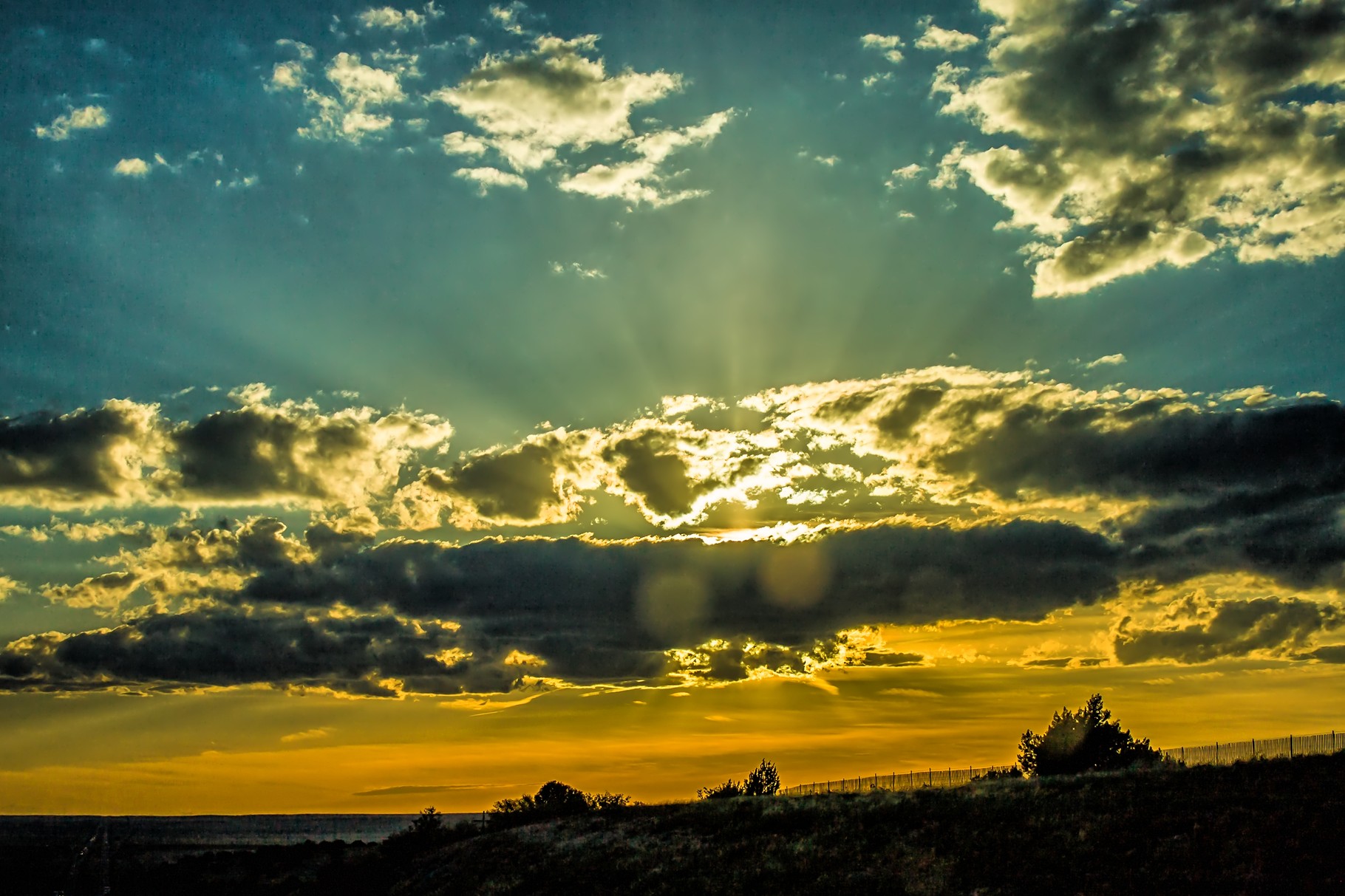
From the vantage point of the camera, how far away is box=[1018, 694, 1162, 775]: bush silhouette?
282 ft

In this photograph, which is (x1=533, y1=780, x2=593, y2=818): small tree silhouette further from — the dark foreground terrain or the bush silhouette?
the bush silhouette

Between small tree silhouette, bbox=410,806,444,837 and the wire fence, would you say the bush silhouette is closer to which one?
the wire fence

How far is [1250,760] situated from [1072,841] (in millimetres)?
15762

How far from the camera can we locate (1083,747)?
87375mm

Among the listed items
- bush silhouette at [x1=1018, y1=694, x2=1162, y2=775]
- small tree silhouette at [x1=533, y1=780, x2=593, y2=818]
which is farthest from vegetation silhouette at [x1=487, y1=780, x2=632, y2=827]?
bush silhouette at [x1=1018, y1=694, x2=1162, y2=775]

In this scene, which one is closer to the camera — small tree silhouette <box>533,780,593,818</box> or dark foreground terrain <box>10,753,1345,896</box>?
dark foreground terrain <box>10,753,1345,896</box>

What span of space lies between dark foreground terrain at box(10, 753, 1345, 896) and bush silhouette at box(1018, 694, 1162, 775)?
3730 cm

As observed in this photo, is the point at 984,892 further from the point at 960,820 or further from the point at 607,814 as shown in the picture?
the point at 607,814

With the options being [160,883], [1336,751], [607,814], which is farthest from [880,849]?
[160,883]

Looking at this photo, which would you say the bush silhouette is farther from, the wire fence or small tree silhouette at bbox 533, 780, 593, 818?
Result: small tree silhouette at bbox 533, 780, 593, 818

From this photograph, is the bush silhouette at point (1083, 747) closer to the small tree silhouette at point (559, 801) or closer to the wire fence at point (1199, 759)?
the wire fence at point (1199, 759)

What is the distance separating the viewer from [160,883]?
358 feet

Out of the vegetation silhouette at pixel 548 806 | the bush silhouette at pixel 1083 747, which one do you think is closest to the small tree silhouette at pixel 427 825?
the vegetation silhouette at pixel 548 806

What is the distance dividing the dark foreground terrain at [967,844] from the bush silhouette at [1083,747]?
122ft
